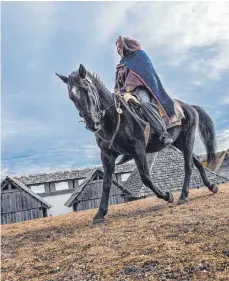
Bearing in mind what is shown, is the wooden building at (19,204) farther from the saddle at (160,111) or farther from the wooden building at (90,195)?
the saddle at (160,111)

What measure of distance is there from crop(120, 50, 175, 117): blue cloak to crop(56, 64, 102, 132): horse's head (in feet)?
4.72

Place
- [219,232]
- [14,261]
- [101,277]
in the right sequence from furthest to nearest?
1. [14,261]
2. [219,232]
3. [101,277]

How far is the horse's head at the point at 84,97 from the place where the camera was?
179 inches

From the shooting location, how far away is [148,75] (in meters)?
5.95

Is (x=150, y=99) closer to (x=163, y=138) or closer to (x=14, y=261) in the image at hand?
(x=163, y=138)

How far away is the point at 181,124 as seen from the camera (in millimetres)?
7078

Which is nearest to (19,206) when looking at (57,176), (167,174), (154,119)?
(57,176)

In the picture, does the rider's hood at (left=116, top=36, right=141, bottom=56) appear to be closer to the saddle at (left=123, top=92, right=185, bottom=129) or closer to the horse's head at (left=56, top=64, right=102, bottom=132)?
the saddle at (left=123, top=92, right=185, bottom=129)

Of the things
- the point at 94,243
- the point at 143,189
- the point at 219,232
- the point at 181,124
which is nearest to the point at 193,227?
the point at 219,232

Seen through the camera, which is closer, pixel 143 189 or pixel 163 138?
pixel 163 138

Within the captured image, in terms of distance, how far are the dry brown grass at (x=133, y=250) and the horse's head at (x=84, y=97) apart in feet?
5.04

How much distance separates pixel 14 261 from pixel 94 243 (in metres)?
0.97

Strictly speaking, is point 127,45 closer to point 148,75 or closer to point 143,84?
point 148,75

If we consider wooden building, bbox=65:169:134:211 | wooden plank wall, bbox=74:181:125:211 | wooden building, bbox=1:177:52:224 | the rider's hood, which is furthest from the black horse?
wooden plank wall, bbox=74:181:125:211
